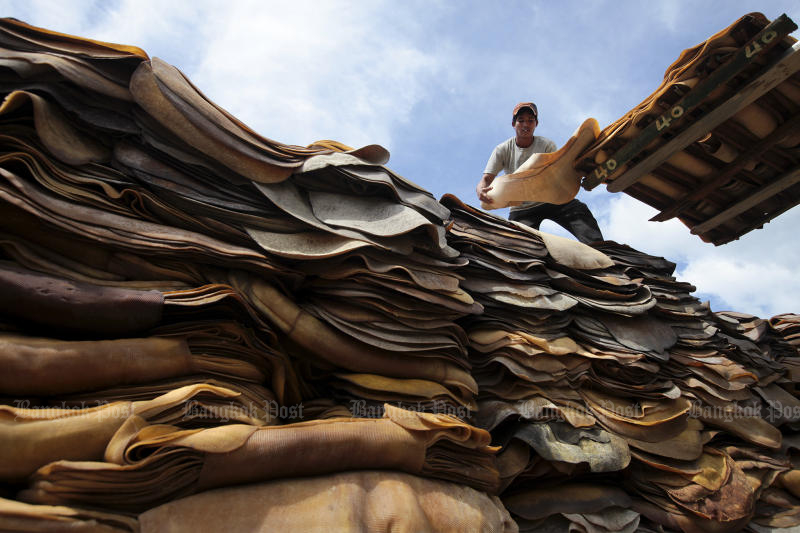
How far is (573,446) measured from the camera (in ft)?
6.94

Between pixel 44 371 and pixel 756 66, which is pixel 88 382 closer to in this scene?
pixel 44 371

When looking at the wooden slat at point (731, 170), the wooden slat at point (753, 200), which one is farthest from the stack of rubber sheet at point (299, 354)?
the wooden slat at point (753, 200)

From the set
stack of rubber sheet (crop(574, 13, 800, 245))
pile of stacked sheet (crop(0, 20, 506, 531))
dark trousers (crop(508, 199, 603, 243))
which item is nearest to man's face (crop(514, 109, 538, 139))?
dark trousers (crop(508, 199, 603, 243))

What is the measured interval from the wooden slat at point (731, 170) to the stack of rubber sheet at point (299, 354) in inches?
28.1

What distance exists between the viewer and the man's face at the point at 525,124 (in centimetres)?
408

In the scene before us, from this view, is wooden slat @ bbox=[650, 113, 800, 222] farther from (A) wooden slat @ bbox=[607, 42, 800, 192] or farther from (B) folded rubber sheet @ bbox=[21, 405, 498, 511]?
(B) folded rubber sheet @ bbox=[21, 405, 498, 511]

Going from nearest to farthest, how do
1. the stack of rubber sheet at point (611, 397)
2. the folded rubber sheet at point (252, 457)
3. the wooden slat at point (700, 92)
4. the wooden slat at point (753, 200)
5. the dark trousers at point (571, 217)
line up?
the folded rubber sheet at point (252, 457)
the stack of rubber sheet at point (611, 397)
the wooden slat at point (700, 92)
the wooden slat at point (753, 200)
the dark trousers at point (571, 217)

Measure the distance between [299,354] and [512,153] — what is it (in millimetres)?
2822

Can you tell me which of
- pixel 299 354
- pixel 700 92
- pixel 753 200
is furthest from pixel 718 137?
pixel 299 354

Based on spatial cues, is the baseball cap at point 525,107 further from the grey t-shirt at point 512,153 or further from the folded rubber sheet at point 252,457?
the folded rubber sheet at point 252,457

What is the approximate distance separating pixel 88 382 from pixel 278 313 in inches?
25.0

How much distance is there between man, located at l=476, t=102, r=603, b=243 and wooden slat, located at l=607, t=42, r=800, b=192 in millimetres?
968

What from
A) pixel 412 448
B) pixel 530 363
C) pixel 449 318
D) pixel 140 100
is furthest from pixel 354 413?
pixel 140 100

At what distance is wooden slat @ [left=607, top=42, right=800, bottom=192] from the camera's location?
2420 millimetres
